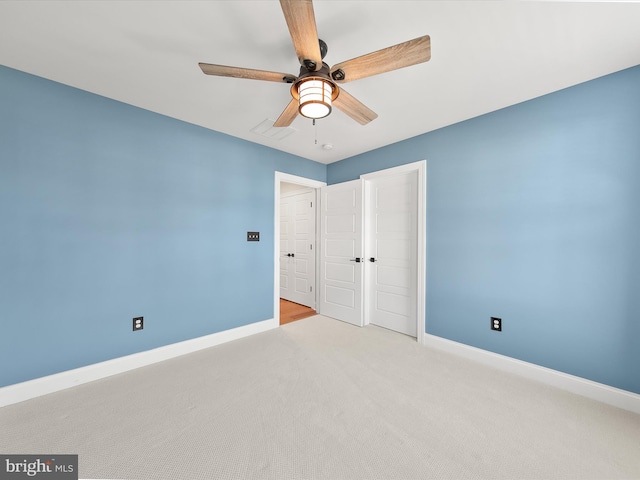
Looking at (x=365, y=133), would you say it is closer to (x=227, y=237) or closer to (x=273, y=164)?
(x=273, y=164)

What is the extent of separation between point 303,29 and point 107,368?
3026 millimetres

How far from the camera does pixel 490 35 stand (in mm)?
1567

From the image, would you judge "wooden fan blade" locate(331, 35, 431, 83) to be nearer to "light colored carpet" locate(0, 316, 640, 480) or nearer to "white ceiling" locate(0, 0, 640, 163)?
"white ceiling" locate(0, 0, 640, 163)

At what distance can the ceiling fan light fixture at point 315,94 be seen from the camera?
1.43m

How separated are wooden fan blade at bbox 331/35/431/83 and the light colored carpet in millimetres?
2185

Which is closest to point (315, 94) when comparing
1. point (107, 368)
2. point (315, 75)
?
point (315, 75)

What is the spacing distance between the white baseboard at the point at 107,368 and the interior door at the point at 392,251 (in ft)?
6.16

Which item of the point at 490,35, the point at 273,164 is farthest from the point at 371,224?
the point at 490,35

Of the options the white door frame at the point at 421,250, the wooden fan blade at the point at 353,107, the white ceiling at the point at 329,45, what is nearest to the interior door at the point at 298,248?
the white door frame at the point at 421,250

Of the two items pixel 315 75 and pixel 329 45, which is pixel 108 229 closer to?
pixel 315 75

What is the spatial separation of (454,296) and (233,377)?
95.1 inches

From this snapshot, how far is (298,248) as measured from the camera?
4875mm

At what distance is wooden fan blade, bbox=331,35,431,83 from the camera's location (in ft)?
4.02

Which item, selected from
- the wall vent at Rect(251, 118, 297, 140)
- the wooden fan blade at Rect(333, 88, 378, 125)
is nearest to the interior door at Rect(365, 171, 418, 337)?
the wall vent at Rect(251, 118, 297, 140)
